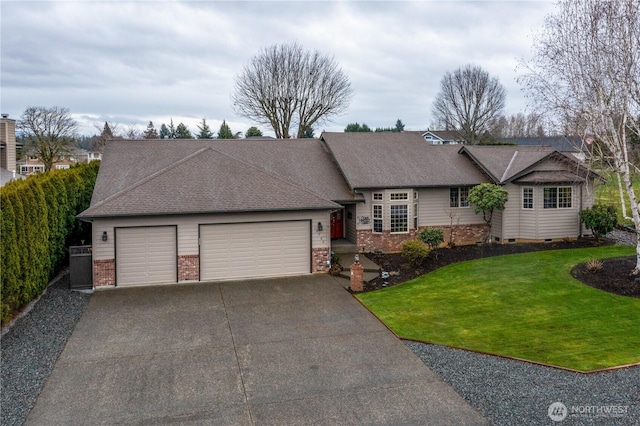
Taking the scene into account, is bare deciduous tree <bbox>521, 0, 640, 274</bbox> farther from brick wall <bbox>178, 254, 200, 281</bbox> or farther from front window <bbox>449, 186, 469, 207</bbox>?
brick wall <bbox>178, 254, 200, 281</bbox>

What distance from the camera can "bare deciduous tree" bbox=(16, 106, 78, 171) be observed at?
45.0 metres

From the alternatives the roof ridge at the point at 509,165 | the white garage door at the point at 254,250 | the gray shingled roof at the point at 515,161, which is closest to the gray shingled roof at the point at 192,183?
the white garage door at the point at 254,250

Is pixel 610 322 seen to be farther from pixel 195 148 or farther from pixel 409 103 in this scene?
pixel 409 103

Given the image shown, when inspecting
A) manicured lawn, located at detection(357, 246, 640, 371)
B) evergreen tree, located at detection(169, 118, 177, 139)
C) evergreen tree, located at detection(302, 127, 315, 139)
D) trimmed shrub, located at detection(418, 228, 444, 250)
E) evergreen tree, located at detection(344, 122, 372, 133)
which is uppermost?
evergreen tree, located at detection(344, 122, 372, 133)

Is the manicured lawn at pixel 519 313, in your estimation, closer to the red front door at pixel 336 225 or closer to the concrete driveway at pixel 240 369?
the concrete driveway at pixel 240 369

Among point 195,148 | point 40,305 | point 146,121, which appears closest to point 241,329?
point 40,305

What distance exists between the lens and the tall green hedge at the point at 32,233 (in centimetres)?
1048

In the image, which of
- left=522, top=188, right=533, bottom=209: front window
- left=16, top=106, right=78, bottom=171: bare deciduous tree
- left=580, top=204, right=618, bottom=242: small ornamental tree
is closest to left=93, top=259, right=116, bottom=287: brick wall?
left=522, top=188, right=533, bottom=209: front window

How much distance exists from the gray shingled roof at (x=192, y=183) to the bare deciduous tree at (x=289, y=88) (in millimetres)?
19165

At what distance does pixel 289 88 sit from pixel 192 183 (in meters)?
24.6

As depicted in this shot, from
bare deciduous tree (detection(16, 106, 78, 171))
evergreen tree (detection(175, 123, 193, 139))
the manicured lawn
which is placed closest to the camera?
the manicured lawn

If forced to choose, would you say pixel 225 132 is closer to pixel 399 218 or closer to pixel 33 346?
pixel 399 218

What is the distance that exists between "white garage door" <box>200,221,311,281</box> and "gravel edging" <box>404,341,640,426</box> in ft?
23.5

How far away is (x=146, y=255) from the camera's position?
1385 cm
